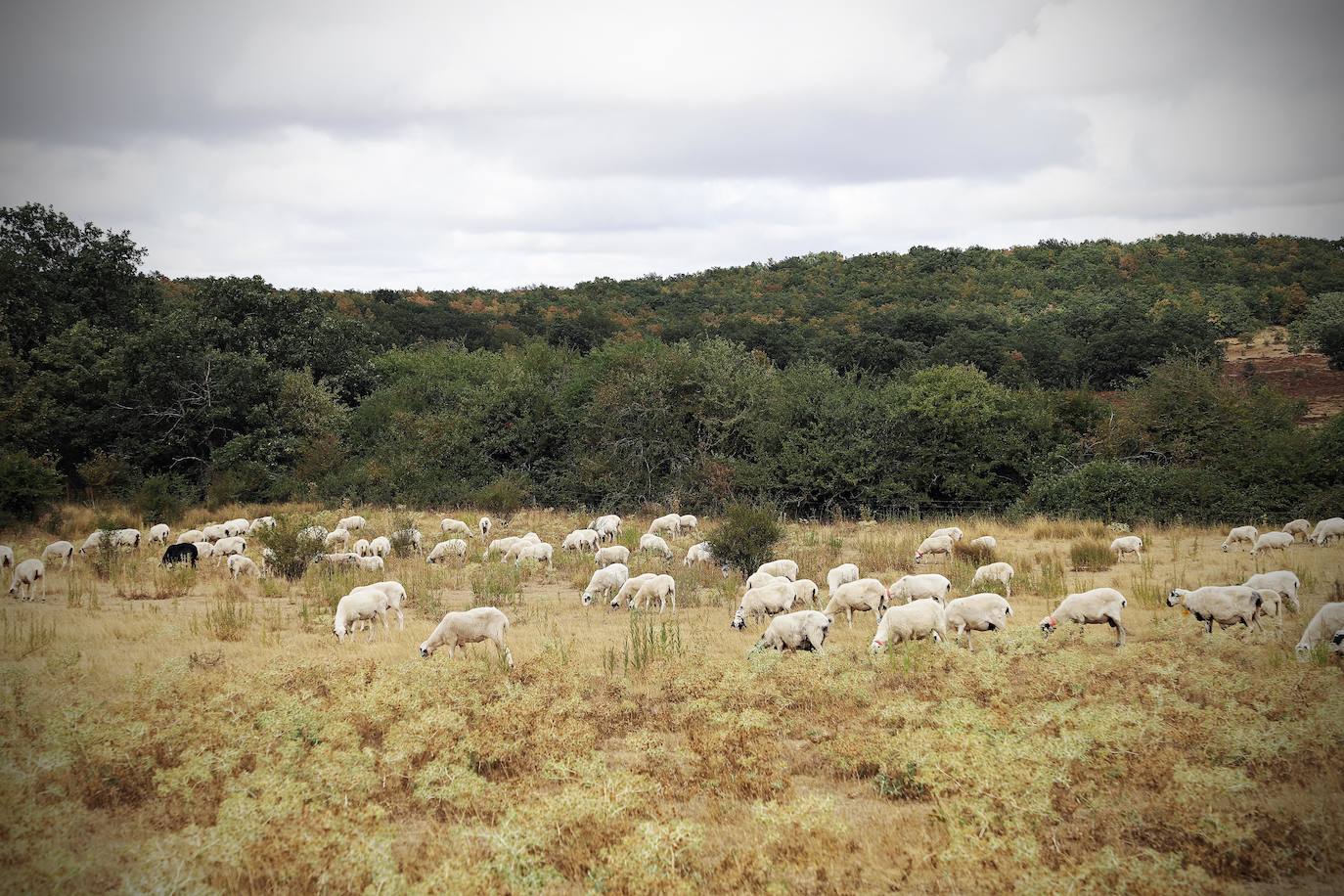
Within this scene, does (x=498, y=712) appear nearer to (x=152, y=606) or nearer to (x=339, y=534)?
(x=152, y=606)

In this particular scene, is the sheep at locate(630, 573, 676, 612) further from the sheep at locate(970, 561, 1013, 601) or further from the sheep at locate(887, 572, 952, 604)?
the sheep at locate(970, 561, 1013, 601)

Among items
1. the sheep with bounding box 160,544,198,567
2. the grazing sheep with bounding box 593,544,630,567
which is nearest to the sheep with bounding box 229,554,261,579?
the sheep with bounding box 160,544,198,567

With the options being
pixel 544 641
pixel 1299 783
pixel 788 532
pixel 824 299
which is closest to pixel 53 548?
pixel 544 641

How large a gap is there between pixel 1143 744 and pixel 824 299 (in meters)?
64.8

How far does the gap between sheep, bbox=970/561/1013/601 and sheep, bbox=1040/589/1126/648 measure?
10.2 ft

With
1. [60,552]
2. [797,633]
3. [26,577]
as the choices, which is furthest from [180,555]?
[797,633]

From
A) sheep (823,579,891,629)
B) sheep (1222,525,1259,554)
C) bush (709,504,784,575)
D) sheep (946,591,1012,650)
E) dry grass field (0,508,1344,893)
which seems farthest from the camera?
sheep (1222,525,1259,554)

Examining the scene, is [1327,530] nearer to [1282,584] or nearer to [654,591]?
[1282,584]

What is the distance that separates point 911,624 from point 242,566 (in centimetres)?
1445

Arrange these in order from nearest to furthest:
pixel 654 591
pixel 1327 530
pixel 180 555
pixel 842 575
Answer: pixel 654 591
pixel 842 575
pixel 1327 530
pixel 180 555

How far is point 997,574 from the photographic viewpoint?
15875mm

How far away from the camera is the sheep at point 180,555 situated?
19.8m

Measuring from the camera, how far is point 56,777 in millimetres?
7863

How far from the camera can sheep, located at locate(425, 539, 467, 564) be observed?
2108cm
